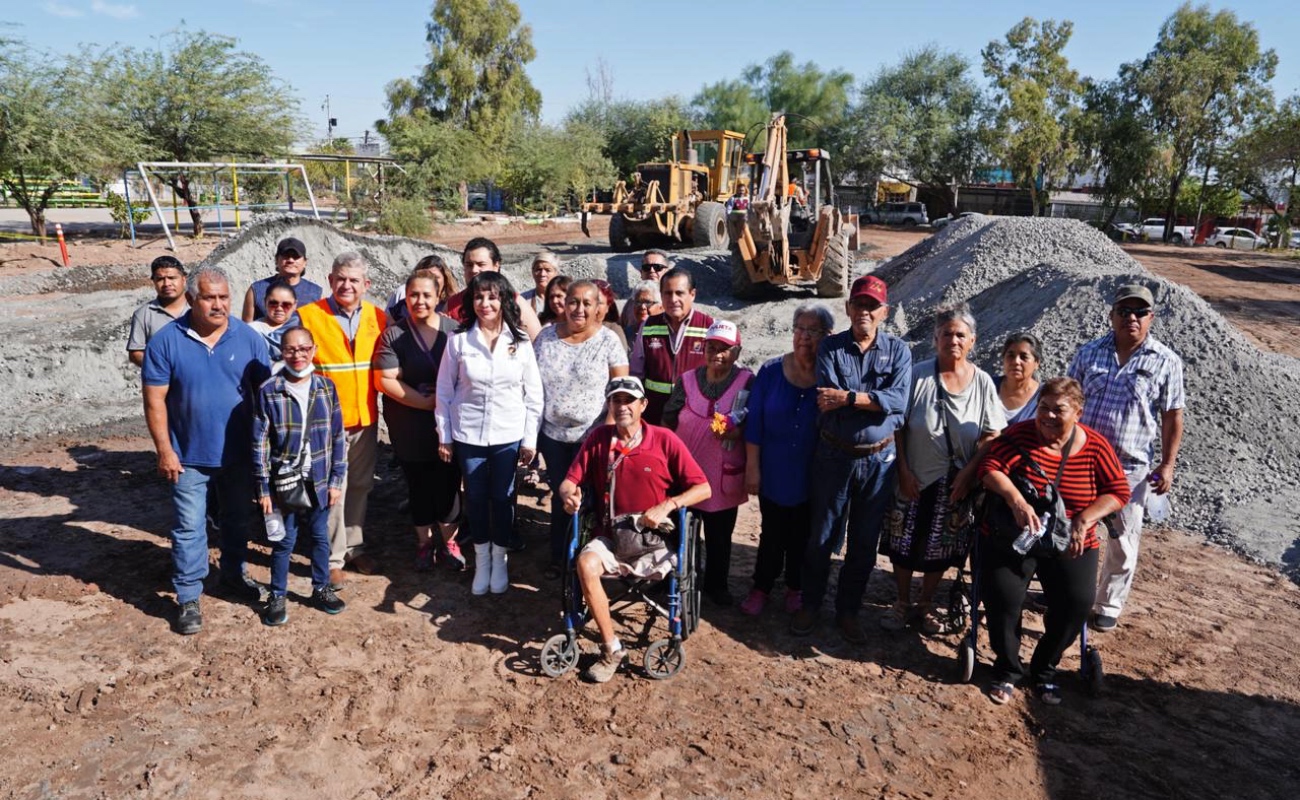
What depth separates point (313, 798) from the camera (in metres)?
3.00

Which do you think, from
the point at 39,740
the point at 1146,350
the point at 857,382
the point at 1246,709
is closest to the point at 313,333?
the point at 39,740

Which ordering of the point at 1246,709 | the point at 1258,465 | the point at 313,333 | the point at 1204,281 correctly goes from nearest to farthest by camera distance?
the point at 1246,709 < the point at 313,333 < the point at 1258,465 < the point at 1204,281

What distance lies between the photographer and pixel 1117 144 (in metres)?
35.2

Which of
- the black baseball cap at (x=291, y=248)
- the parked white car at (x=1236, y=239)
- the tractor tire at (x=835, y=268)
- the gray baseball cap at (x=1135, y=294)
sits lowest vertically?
the tractor tire at (x=835, y=268)

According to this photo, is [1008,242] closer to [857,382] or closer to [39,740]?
[857,382]

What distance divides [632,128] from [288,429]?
4309 cm

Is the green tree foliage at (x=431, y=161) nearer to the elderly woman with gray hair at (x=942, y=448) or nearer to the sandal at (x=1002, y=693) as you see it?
the elderly woman with gray hair at (x=942, y=448)

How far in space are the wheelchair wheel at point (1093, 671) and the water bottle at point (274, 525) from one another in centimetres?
397

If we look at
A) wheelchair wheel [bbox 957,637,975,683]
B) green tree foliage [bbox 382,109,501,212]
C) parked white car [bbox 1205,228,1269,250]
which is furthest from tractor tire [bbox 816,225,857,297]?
parked white car [bbox 1205,228,1269,250]

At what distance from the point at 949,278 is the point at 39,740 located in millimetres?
11801

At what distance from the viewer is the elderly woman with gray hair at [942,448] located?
3785mm

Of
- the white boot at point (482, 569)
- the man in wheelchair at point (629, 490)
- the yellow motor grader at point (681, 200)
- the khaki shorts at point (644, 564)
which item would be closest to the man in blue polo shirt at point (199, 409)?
the white boot at point (482, 569)

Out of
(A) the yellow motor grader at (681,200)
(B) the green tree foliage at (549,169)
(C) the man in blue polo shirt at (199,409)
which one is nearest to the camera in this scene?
(C) the man in blue polo shirt at (199,409)

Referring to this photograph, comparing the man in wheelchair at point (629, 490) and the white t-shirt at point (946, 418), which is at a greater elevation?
the white t-shirt at point (946, 418)
